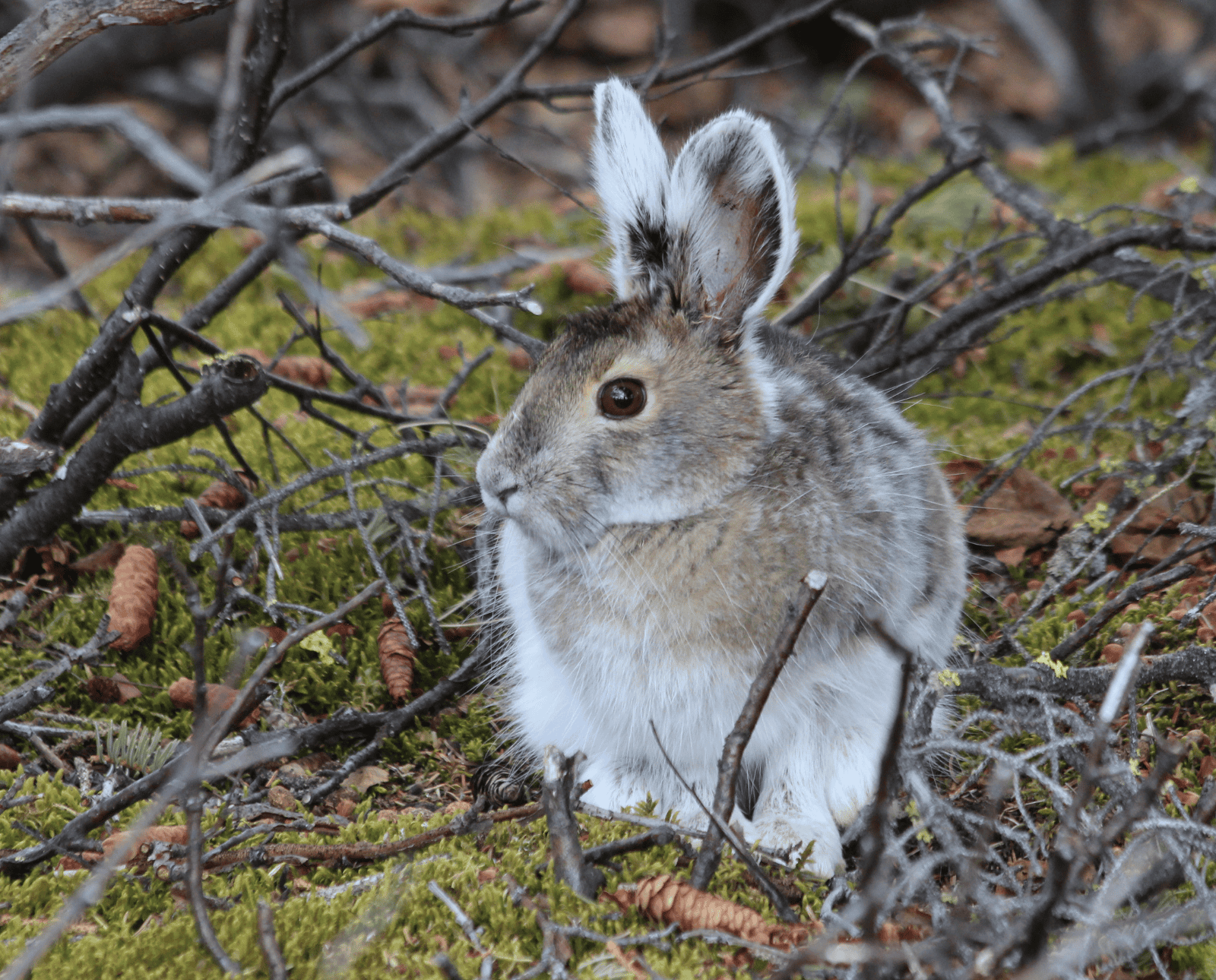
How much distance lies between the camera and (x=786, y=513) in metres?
3.44

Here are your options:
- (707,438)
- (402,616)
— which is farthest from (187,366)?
(707,438)

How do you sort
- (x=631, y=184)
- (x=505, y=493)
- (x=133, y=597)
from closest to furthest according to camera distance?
(x=505, y=493)
(x=631, y=184)
(x=133, y=597)

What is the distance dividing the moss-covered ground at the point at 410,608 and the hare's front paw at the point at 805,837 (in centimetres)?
10

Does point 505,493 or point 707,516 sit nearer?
point 707,516

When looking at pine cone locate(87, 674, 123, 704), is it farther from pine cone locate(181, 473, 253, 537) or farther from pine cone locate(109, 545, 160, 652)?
pine cone locate(181, 473, 253, 537)

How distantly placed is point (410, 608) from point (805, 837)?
1.87m

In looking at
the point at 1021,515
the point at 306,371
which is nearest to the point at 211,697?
the point at 306,371

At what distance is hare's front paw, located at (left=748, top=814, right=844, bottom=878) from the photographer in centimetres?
320

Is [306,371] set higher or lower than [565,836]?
higher

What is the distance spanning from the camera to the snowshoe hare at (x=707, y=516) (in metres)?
3.39

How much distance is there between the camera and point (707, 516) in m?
3.49

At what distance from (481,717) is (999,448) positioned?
9.09ft

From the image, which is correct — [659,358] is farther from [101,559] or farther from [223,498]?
[101,559]

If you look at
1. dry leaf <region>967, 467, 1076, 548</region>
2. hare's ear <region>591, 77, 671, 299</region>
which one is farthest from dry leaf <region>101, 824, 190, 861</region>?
dry leaf <region>967, 467, 1076, 548</region>
